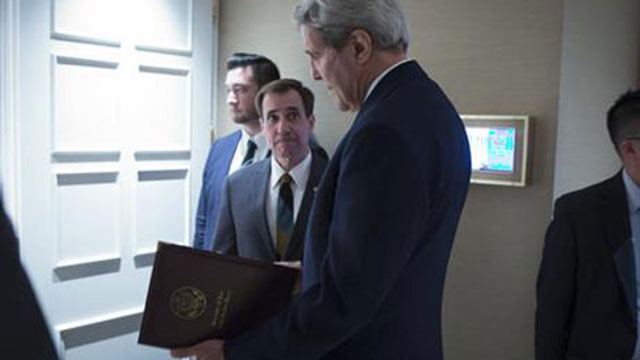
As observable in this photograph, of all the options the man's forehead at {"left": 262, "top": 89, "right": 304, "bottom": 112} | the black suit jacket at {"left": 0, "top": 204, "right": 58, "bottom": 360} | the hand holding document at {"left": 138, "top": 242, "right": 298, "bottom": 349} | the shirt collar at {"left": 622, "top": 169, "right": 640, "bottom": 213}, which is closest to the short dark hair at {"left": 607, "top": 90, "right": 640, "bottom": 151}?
the shirt collar at {"left": 622, "top": 169, "right": 640, "bottom": 213}

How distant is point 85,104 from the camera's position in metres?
2.57

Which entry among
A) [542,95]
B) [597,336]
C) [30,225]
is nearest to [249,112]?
[30,225]

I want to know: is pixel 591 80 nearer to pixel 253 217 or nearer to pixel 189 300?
pixel 253 217

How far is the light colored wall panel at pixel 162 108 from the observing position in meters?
2.79

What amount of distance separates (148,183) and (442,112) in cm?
195

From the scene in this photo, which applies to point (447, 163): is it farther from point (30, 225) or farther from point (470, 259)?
point (30, 225)

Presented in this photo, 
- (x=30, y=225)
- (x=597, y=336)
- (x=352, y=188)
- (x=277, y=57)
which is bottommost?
(x=597, y=336)

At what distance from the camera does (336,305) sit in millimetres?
1104

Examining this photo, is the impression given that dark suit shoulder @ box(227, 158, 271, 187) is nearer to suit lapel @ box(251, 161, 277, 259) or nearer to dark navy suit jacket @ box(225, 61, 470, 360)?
suit lapel @ box(251, 161, 277, 259)

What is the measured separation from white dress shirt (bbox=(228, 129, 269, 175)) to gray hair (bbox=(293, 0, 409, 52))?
1.21m

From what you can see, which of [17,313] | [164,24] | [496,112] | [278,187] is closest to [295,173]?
[278,187]

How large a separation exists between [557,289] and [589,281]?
88 millimetres

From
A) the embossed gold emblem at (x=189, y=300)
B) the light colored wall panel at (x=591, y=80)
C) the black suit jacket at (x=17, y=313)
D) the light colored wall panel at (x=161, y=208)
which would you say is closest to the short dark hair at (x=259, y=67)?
the light colored wall panel at (x=161, y=208)

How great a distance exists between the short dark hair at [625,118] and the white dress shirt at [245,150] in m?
1.15
